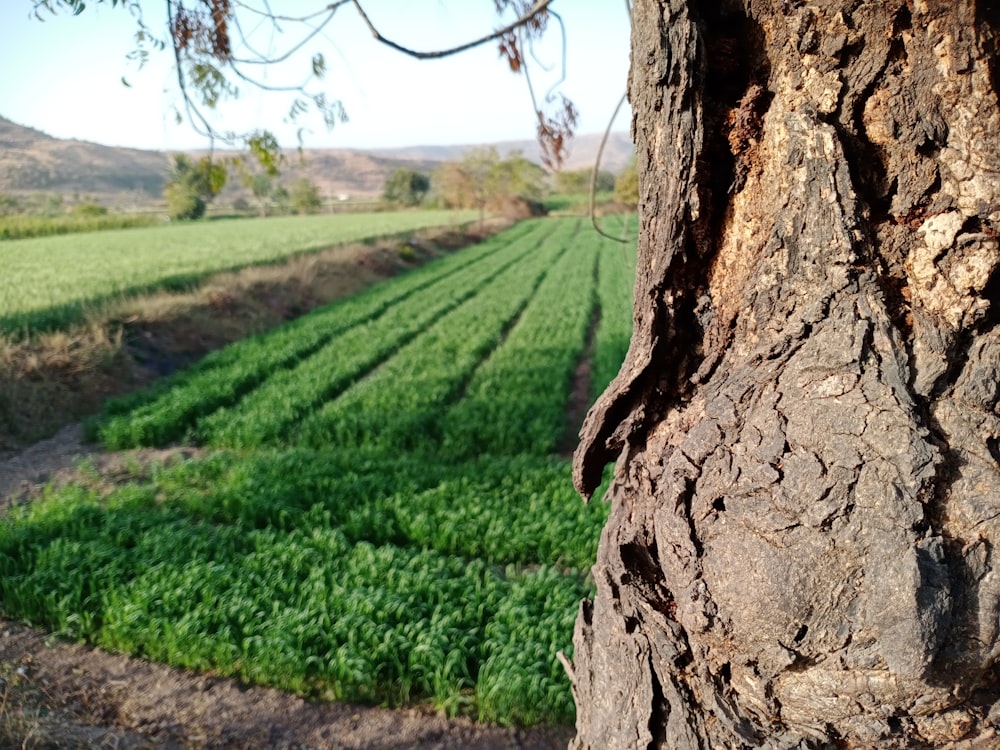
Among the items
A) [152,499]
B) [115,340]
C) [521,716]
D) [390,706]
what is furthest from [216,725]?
[115,340]

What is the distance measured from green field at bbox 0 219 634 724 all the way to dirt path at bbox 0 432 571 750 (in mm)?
101

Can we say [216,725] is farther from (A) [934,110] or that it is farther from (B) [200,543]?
(A) [934,110]

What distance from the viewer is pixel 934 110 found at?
3.71 ft

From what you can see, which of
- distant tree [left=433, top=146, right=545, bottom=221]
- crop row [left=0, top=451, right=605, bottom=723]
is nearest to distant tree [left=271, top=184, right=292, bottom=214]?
distant tree [left=433, top=146, right=545, bottom=221]

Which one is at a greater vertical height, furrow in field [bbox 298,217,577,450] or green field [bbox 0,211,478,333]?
green field [bbox 0,211,478,333]

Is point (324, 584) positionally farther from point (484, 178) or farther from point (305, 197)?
point (305, 197)

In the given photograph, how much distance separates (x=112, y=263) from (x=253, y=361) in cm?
1196

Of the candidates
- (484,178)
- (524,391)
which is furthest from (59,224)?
(524,391)

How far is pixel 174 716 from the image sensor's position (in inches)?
157

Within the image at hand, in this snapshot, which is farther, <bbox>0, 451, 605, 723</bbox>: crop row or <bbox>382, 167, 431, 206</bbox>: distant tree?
<bbox>382, 167, 431, 206</bbox>: distant tree

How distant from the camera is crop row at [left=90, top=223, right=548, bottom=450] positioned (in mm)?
8609

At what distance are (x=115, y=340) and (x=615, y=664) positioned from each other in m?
12.0

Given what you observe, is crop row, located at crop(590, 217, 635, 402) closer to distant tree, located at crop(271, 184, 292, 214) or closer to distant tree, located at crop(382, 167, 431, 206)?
distant tree, located at crop(382, 167, 431, 206)

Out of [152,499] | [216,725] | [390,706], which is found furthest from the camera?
[152,499]
